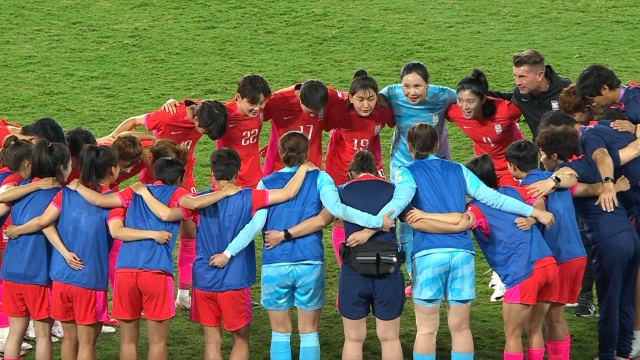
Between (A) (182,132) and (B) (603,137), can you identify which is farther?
(A) (182,132)

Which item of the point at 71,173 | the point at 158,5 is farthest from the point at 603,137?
the point at 158,5

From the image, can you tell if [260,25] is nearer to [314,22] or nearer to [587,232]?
[314,22]

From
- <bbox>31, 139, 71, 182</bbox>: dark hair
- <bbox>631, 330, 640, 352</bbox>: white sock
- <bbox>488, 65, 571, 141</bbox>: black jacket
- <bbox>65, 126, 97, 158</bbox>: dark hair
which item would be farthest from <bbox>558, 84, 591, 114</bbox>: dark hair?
<bbox>31, 139, 71, 182</bbox>: dark hair

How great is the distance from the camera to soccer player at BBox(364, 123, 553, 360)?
6.31 m

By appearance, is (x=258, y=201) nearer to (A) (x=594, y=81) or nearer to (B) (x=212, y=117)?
(B) (x=212, y=117)

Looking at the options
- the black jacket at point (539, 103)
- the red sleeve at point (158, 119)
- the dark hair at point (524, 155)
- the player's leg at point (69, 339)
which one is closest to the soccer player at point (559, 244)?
the dark hair at point (524, 155)

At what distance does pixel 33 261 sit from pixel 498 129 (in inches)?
146

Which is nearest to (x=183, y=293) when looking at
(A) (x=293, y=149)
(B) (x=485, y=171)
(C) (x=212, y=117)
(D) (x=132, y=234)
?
(C) (x=212, y=117)

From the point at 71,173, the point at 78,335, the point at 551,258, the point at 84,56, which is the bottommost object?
the point at 78,335

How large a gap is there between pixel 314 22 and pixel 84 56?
303 cm

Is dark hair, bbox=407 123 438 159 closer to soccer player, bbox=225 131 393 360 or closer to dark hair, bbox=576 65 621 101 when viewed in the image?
soccer player, bbox=225 131 393 360

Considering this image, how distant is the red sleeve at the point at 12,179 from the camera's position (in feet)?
22.1

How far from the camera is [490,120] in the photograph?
8.13 metres

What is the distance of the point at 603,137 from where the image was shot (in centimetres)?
700
